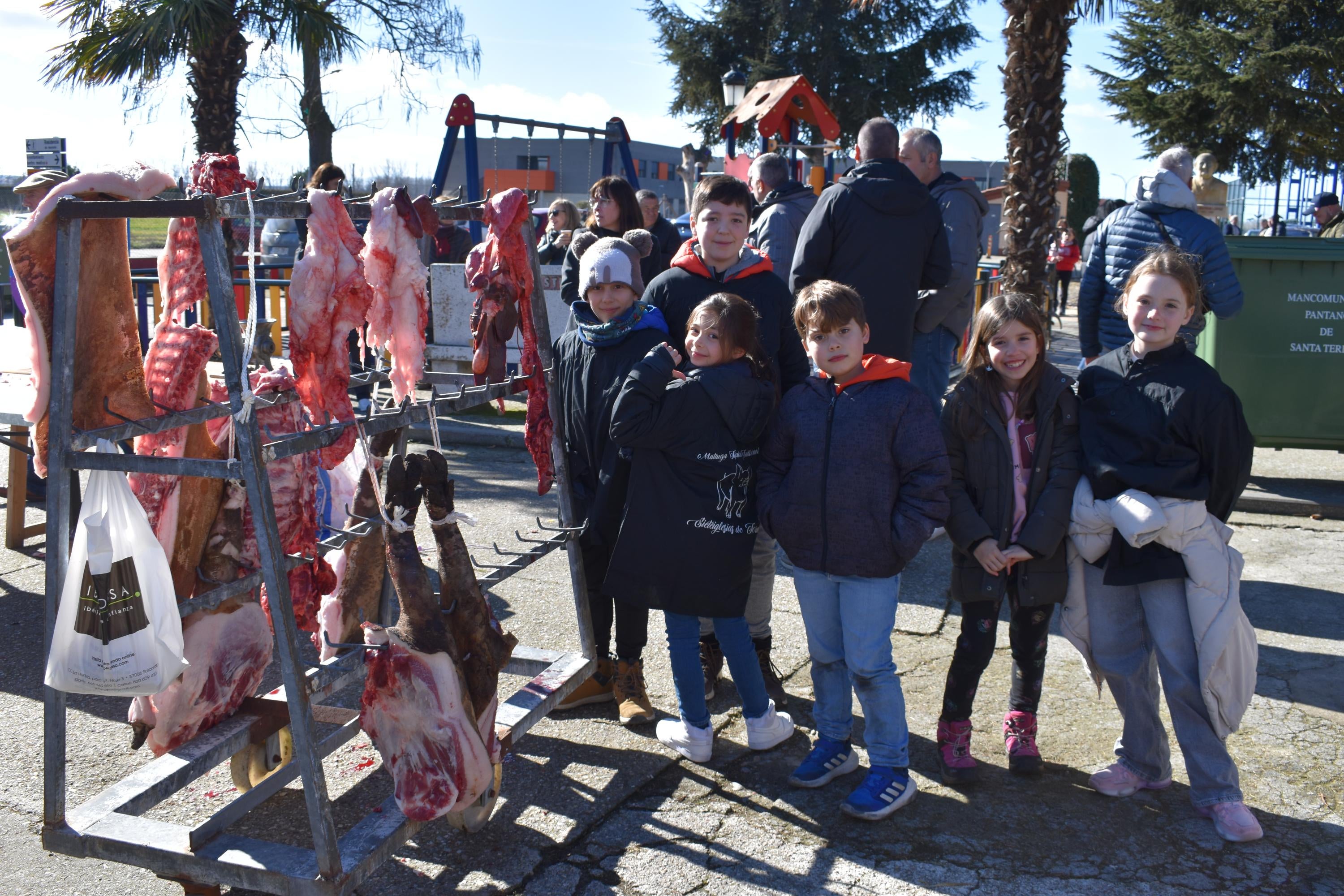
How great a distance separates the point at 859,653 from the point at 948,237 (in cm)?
325

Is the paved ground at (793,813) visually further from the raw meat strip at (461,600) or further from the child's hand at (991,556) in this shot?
the child's hand at (991,556)

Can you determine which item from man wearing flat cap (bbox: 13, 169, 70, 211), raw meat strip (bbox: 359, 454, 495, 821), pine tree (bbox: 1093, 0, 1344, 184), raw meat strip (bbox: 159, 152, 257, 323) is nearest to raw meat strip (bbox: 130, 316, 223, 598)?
raw meat strip (bbox: 159, 152, 257, 323)

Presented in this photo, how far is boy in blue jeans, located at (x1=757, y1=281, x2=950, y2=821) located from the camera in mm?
3125

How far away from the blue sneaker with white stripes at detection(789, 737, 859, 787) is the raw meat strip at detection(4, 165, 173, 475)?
224 cm

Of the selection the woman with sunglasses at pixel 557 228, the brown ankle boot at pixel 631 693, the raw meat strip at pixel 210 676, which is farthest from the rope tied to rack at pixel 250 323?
the woman with sunglasses at pixel 557 228

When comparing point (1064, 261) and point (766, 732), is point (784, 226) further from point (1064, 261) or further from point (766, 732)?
point (1064, 261)

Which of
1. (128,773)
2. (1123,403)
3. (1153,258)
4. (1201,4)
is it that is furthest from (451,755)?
(1201,4)

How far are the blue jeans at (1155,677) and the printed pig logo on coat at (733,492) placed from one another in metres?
1.14

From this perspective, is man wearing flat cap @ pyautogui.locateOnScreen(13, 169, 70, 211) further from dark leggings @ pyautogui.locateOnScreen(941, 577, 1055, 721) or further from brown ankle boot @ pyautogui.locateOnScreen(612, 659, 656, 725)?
dark leggings @ pyautogui.locateOnScreen(941, 577, 1055, 721)

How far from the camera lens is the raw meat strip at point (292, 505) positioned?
3.03 m

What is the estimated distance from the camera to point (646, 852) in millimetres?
3000

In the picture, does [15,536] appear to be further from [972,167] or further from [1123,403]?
[972,167]

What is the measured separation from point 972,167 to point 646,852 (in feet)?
151

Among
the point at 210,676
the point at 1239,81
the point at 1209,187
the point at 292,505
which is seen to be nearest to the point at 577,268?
the point at 292,505
